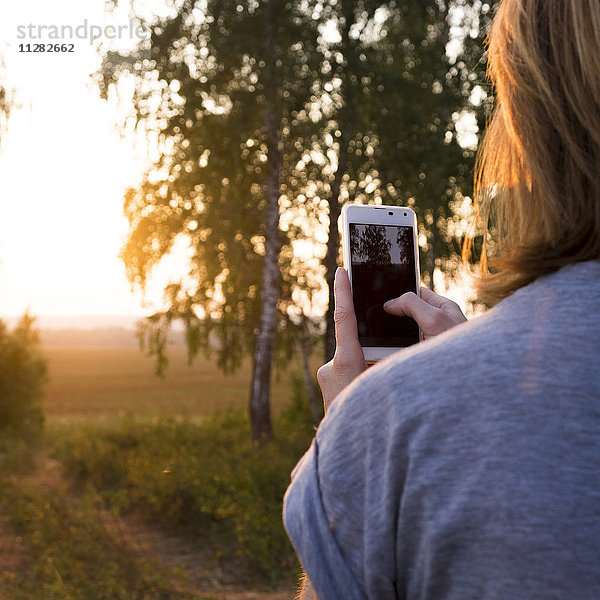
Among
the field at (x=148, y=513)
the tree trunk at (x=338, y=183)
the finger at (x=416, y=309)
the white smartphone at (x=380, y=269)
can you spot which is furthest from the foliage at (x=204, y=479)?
the finger at (x=416, y=309)

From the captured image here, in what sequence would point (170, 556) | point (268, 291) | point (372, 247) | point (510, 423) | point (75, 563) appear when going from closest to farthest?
point (510, 423) < point (372, 247) < point (75, 563) < point (170, 556) < point (268, 291)

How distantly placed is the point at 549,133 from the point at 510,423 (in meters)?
0.31

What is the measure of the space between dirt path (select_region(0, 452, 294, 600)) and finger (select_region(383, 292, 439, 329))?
4.69 metres

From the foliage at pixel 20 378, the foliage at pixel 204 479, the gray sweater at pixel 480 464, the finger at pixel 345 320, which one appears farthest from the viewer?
the foliage at pixel 20 378

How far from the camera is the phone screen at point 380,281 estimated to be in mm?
1394

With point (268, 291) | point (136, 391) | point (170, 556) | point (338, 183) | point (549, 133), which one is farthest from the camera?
point (136, 391)

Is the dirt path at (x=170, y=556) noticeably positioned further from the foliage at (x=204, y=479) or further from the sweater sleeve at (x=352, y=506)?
the sweater sleeve at (x=352, y=506)

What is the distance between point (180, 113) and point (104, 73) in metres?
1.16

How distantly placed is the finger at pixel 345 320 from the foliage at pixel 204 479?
17.5 feet

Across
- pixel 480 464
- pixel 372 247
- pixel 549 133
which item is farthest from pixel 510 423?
pixel 372 247

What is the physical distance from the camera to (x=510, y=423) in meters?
0.58

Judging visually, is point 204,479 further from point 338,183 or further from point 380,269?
point 380,269

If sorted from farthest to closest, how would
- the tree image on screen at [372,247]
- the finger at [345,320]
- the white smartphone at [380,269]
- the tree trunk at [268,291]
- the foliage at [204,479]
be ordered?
the tree trunk at [268,291]
the foliage at [204,479]
the tree image on screen at [372,247]
the white smartphone at [380,269]
the finger at [345,320]

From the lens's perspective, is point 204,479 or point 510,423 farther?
point 204,479
